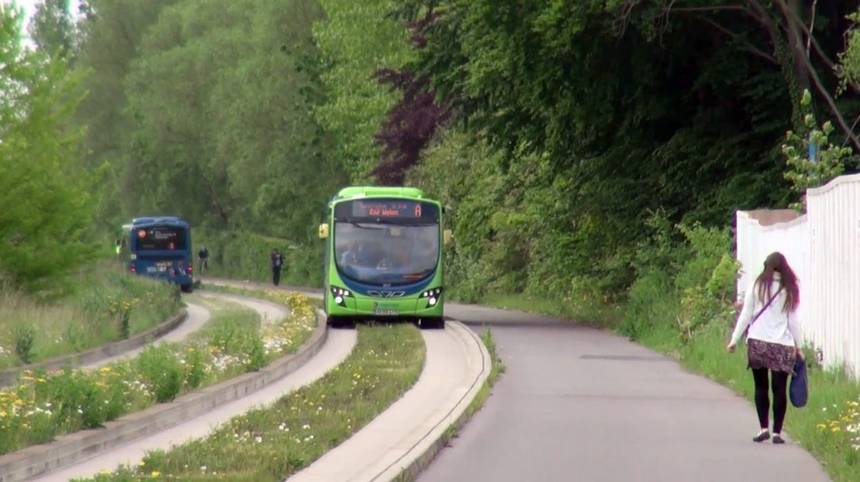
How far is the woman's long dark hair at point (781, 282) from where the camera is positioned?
15.4 metres

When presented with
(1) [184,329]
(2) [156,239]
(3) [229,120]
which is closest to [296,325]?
(1) [184,329]

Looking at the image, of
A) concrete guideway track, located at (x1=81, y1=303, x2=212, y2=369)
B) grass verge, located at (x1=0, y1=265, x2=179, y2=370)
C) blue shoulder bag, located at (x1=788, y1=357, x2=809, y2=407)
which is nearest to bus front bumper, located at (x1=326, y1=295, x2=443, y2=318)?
concrete guideway track, located at (x1=81, y1=303, x2=212, y2=369)

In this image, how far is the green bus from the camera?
3806 cm

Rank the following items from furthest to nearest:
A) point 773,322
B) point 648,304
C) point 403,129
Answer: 1. point 403,129
2. point 648,304
3. point 773,322

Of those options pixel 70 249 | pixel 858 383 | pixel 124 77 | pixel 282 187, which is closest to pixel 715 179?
pixel 70 249

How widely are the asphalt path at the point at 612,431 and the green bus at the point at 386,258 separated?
11.0m

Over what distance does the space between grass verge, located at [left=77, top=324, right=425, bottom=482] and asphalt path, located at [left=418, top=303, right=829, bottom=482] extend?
42.1 inches

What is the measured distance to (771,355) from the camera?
15.3 meters

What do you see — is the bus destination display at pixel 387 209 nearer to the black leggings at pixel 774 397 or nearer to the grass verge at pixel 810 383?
the grass verge at pixel 810 383

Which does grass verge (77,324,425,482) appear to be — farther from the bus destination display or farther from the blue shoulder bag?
the bus destination display

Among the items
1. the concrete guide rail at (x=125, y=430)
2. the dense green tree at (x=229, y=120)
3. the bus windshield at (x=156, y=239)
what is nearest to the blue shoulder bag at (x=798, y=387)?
the concrete guide rail at (x=125, y=430)

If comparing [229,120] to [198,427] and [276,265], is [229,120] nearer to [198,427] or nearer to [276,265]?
[276,265]

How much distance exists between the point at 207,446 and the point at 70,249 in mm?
27946

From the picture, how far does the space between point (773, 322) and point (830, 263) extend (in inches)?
187
